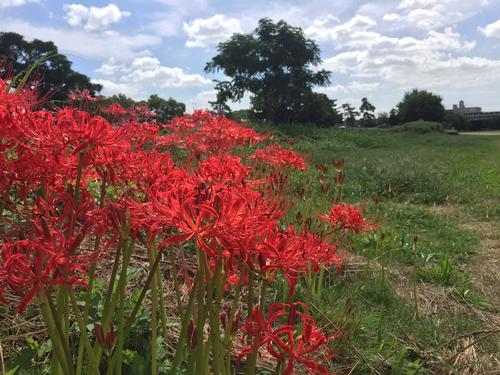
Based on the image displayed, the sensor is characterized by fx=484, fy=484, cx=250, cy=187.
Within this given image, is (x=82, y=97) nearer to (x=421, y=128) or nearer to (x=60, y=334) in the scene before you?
(x=60, y=334)

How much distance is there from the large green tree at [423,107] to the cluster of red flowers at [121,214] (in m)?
47.9

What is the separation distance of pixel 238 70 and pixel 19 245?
29347 mm

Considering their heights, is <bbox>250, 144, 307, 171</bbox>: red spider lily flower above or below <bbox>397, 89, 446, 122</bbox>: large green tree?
below

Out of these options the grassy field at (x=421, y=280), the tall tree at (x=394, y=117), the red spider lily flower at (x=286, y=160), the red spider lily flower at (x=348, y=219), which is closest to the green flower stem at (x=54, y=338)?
the grassy field at (x=421, y=280)

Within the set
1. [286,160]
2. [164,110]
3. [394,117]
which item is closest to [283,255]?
[286,160]

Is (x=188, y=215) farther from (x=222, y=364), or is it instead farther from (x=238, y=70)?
(x=238, y=70)

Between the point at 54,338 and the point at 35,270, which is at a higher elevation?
the point at 35,270

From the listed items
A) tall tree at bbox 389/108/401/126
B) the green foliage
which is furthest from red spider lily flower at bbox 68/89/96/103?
tall tree at bbox 389/108/401/126

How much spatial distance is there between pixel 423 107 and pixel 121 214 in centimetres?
4893

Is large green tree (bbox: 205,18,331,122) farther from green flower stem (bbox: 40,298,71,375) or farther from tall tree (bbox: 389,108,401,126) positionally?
green flower stem (bbox: 40,298,71,375)

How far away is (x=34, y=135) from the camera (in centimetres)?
120

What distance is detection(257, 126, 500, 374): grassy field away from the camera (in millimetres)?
2676

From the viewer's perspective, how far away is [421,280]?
171 inches

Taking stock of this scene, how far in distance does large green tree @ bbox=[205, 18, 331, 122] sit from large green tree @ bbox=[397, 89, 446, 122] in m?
19.6
